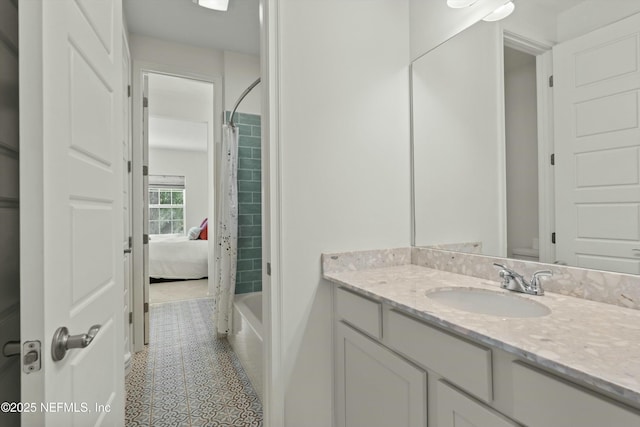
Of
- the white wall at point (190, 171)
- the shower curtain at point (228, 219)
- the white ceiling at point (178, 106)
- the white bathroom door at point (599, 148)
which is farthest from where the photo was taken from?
the white wall at point (190, 171)

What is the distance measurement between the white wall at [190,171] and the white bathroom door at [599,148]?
744 centimetres

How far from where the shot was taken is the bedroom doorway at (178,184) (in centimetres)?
394

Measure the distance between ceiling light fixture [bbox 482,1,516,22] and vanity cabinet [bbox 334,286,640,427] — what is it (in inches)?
53.1

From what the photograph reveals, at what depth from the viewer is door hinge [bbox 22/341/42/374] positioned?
2.17 feet

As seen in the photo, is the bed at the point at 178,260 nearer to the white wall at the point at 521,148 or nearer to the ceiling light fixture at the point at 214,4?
the ceiling light fixture at the point at 214,4

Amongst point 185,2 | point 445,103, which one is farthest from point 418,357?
point 185,2

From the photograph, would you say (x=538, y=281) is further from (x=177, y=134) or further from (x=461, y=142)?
(x=177, y=134)

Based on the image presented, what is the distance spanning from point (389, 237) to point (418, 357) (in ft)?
2.61

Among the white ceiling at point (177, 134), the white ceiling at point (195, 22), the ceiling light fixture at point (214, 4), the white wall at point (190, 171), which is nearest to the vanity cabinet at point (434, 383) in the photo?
the ceiling light fixture at point (214, 4)

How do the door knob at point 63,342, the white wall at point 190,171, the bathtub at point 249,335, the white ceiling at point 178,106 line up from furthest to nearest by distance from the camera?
the white wall at point 190,171 < the white ceiling at point 178,106 < the bathtub at point 249,335 < the door knob at point 63,342

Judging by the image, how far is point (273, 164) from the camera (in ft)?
4.85

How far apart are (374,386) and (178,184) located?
7214 mm

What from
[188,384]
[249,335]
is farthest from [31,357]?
[188,384]

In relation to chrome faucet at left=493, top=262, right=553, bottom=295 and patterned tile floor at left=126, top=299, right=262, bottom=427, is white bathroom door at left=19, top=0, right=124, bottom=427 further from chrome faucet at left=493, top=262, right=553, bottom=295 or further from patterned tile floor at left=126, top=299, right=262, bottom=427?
chrome faucet at left=493, top=262, right=553, bottom=295
